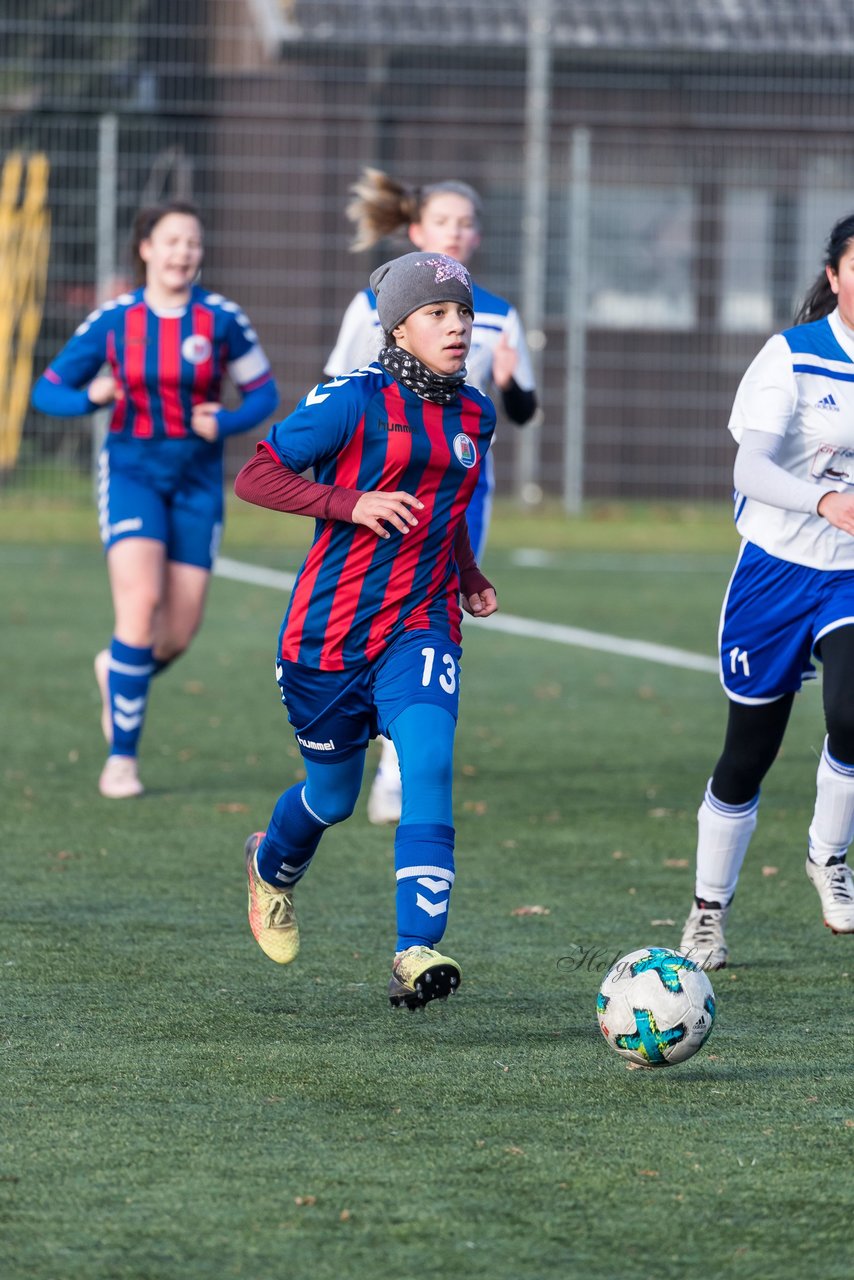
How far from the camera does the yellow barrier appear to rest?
62.7 ft

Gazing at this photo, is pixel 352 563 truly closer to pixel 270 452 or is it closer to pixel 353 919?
pixel 270 452

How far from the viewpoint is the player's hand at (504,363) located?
7.79 meters

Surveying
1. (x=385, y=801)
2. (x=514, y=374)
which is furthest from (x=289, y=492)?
(x=514, y=374)

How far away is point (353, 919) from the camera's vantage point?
20.3 feet

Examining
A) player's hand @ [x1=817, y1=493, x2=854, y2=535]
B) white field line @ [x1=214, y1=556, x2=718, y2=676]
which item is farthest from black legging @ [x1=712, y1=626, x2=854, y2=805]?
white field line @ [x1=214, y1=556, x2=718, y2=676]

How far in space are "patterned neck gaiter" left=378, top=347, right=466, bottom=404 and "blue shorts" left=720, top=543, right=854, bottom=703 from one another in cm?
102

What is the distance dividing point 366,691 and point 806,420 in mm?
1386

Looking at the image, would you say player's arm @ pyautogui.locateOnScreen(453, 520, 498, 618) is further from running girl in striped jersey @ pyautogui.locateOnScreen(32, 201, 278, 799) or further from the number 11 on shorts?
running girl in striped jersey @ pyautogui.locateOnScreen(32, 201, 278, 799)

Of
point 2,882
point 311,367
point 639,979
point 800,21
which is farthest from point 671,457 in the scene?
point 639,979

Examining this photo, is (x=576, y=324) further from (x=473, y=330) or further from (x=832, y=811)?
(x=832, y=811)

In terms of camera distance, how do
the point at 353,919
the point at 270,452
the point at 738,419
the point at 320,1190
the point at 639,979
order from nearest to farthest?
the point at 320,1190, the point at 639,979, the point at 270,452, the point at 738,419, the point at 353,919

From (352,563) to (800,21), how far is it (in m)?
18.0

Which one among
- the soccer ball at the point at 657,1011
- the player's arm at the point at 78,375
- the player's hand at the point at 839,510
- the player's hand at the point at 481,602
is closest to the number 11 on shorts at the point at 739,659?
the player's hand at the point at 839,510

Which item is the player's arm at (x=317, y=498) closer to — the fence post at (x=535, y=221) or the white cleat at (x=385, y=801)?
the white cleat at (x=385, y=801)
